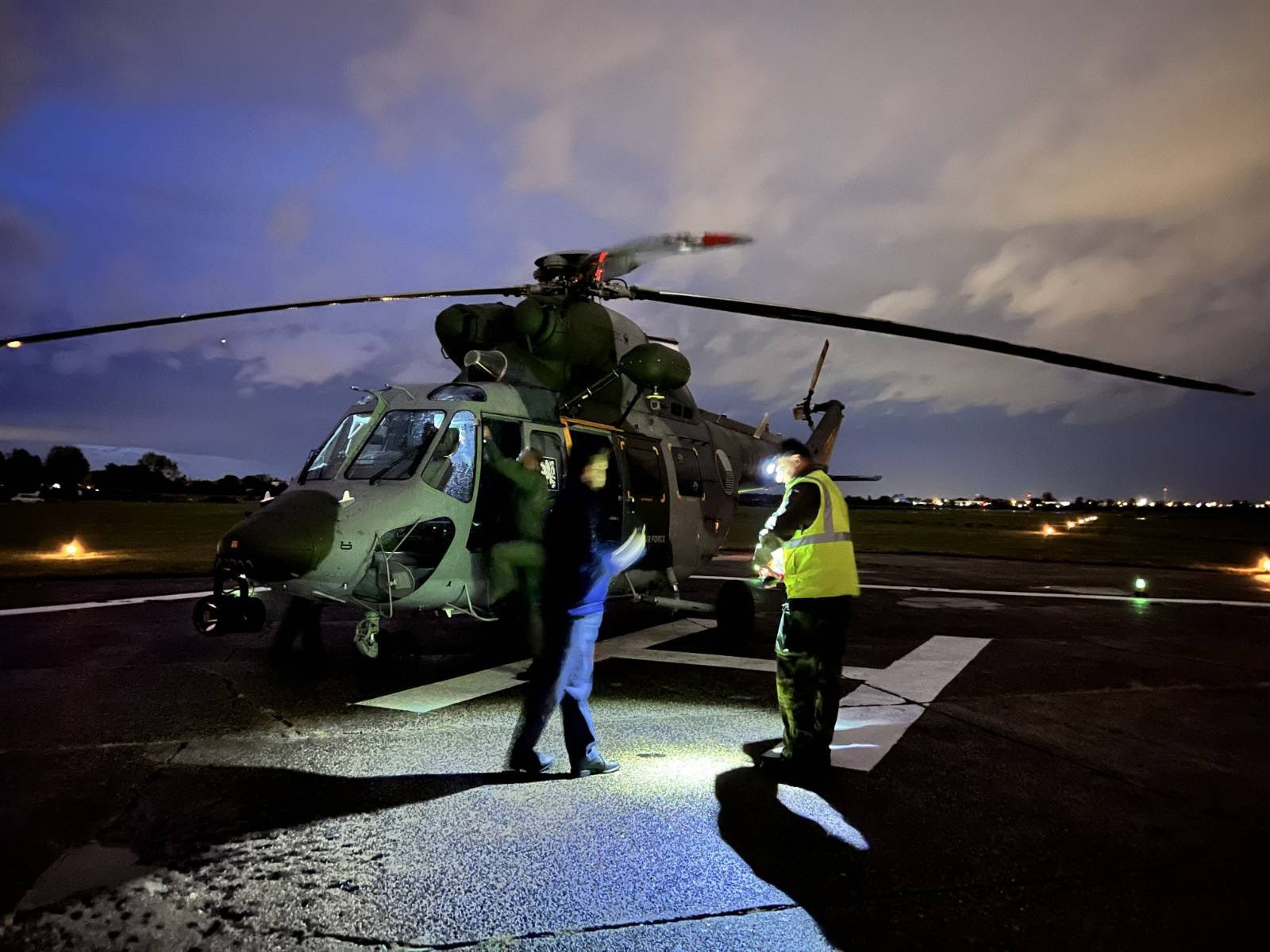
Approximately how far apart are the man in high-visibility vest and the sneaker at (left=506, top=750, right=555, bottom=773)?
4.41ft

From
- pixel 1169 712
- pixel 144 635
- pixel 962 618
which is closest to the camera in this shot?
pixel 1169 712

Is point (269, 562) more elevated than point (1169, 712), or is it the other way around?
point (269, 562)

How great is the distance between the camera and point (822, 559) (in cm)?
447

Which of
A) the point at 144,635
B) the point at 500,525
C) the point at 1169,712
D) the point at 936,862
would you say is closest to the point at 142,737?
the point at 500,525

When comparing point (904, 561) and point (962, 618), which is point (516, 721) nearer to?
point (962, 618)

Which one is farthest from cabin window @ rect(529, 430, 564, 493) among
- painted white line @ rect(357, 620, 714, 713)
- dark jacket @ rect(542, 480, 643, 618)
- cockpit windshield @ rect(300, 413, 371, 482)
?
dark jacket @ rect(542, 480, 643, 618)

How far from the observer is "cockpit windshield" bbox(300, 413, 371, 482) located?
276 inches

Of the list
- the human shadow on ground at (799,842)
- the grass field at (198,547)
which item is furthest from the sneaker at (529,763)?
the grass field at (198,547)

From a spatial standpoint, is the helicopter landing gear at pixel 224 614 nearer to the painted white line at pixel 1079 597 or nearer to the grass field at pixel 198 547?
the painted white line at pixel 1079 597

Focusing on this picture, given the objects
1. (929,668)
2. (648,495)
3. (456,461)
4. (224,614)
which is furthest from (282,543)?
(929,668)

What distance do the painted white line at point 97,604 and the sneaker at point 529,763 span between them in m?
8.62

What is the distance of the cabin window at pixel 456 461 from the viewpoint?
679 cm

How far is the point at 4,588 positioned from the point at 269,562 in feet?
30.8

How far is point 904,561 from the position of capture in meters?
20.8
